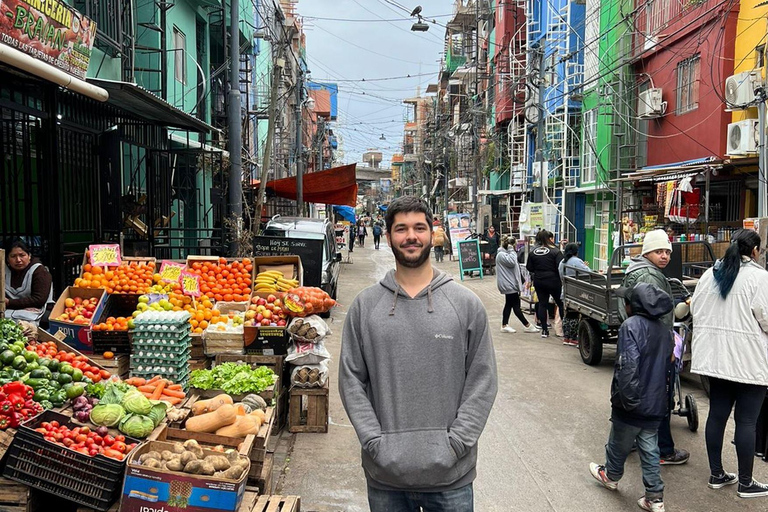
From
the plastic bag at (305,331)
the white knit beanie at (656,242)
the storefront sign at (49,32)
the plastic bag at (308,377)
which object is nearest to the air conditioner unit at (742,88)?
the white knit beanie at (656,242)

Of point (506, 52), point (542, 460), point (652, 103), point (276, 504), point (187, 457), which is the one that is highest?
point (506, 52)

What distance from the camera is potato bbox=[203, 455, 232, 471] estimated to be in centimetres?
437

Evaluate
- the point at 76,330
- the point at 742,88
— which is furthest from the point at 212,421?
the point at 742,88

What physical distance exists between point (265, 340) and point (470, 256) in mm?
18259

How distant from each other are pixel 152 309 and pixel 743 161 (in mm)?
12004

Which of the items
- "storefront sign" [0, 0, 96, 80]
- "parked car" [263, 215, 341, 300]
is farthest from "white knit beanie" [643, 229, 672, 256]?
"parked car" [263, 215, 341, 300]

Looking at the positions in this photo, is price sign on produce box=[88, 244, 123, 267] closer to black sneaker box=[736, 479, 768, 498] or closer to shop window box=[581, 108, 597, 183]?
black sneaker box=[736, 479, 768, 498]

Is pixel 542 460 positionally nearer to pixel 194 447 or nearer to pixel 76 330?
pixel 194 447

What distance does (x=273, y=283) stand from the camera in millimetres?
9188

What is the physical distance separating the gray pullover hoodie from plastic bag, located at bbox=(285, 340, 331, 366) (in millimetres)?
4309

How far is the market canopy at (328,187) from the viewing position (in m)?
25.8

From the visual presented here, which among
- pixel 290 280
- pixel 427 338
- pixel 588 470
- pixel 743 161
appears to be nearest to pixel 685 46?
pixel 743 161

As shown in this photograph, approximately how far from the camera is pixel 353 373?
3.12m

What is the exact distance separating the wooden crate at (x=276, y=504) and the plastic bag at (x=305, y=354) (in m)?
2.81
